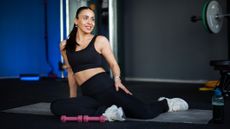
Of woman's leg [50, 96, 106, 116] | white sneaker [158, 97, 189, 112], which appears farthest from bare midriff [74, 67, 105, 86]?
white sneaker [158, 97, 189, 112]

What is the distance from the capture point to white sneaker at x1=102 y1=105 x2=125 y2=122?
2.56 meters

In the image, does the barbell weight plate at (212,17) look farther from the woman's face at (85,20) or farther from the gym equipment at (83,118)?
the gym equipment at (83,118)

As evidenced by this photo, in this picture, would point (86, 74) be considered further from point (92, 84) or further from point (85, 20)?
point (85, 20)

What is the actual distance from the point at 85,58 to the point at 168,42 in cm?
381

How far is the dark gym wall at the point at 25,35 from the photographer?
7.04m

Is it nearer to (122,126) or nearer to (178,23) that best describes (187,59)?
(178,23)

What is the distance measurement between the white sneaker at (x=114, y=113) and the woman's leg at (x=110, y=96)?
58 millimetres

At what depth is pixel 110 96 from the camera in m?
2.62

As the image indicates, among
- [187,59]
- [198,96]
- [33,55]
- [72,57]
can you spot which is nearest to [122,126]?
[72,57]

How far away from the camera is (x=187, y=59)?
240 inches

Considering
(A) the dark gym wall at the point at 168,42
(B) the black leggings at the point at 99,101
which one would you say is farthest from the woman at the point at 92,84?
(A) the dark gym wall at the point at 168,42

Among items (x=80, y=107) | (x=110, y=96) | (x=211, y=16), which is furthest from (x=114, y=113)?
(x=211, y=16)

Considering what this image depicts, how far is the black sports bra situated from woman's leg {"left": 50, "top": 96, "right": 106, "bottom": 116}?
216 millimetres

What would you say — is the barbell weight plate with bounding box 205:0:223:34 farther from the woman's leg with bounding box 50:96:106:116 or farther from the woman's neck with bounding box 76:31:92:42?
the woman's leg with bounding box 50:96:106:116
